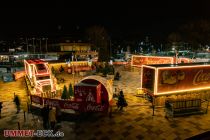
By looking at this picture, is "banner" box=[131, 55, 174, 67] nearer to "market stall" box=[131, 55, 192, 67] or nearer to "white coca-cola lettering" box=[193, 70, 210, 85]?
"market stall" box=[131, 55, 192, 67]

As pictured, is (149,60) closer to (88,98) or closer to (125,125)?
(88,98)

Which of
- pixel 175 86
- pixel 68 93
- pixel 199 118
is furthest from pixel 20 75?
pixel 199 118

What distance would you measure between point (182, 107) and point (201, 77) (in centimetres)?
484

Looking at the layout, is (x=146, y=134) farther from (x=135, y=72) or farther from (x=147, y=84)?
(x=135, y=72)

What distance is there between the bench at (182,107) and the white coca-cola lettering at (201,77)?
3.27 meters

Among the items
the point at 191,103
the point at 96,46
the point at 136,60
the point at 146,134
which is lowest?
the point at 146,134

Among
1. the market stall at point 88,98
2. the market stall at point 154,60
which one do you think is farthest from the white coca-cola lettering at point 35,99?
the market stall at point 154,60

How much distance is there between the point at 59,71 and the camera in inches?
1673

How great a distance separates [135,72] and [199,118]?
24.7m

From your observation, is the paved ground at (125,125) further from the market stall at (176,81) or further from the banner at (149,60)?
the banner at (149,60)

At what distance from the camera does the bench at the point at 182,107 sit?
16.0m

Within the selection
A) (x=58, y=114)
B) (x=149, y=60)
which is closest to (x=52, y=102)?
(x=58, y=114)

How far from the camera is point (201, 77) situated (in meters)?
19.6

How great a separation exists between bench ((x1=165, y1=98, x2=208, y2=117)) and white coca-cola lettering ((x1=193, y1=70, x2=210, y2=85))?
327 centimetres
